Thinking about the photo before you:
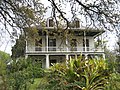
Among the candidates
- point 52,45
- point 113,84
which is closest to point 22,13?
point 113,84

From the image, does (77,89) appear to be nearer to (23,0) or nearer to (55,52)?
(23,0)

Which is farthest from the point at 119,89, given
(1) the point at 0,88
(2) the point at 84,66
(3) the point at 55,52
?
(3) the point at 55,52

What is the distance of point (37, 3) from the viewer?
846 cm

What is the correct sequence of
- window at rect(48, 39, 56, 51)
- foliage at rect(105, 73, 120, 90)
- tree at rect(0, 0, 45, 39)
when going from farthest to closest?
window at rect(48, 39, 56, 51)
foliage at rect(105, 73, 120, 90)
tree at rect(0, 0, 45, 39)

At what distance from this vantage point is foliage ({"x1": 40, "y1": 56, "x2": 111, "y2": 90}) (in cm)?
1360

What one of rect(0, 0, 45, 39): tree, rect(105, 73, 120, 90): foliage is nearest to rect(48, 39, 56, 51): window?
rect(105, 73, 120, 90): foliage

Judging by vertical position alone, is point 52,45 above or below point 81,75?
above

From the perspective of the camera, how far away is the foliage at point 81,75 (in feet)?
44.6

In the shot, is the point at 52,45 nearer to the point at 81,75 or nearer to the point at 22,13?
the point at 81,75

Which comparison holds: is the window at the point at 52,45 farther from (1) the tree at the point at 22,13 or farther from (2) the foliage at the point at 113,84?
(1) the tree at the point at 22,13

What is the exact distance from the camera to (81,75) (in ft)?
47.3

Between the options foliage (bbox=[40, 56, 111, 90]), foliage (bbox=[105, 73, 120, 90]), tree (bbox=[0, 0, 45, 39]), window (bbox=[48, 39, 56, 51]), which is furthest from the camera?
window (bbox=[48, 39, 56, 51])

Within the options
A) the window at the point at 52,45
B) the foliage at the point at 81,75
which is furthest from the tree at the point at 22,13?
the window at the point at 52,45

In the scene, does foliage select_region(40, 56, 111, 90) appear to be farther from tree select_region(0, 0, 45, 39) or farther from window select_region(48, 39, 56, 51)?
window select_region(48, 39, 56, 51)
